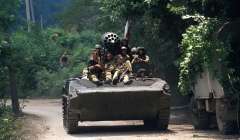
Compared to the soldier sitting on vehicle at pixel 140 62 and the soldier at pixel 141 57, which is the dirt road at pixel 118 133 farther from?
the soldier at pixel 141 57

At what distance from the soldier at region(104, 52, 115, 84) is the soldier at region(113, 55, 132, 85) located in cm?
13

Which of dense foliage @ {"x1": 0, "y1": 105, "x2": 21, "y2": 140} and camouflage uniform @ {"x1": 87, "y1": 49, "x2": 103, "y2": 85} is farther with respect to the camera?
camouflage uniform @ {"x1": 87, "y1": 49, "x2": 103, "y2": 85}

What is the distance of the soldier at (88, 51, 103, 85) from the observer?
54.6ft

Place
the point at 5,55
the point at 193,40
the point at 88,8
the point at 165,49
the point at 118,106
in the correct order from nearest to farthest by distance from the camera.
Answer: the point at 193,40 < the point at 118,106 < the point at 5,55 < the point at 165,49 < the point at 88,8

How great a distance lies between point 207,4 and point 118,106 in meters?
3.43

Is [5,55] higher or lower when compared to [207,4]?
lower

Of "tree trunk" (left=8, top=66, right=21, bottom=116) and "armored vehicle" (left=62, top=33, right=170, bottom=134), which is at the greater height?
"armored vehicle" (left=62, top=33, right=170, bottom=134)

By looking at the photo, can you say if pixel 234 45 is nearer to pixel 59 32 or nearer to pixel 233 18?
pixel 233 18

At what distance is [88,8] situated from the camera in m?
44.8

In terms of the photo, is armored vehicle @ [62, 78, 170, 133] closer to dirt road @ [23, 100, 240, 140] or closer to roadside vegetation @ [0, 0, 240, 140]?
dirt road @ [23, 100, 240, 140]

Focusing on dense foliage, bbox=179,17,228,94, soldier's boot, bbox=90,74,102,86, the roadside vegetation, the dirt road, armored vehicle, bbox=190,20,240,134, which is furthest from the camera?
soldier's boot, bbox=90,74,102,86

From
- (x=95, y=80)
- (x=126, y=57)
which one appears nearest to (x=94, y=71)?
(x=95, y=80)

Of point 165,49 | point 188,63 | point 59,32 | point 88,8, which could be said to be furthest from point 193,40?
point 59,32

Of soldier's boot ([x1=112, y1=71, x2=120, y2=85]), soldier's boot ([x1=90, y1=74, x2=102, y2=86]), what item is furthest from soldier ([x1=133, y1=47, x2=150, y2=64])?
soldier's boot ([x1=90, y1=74, x2=102, y2=86])
